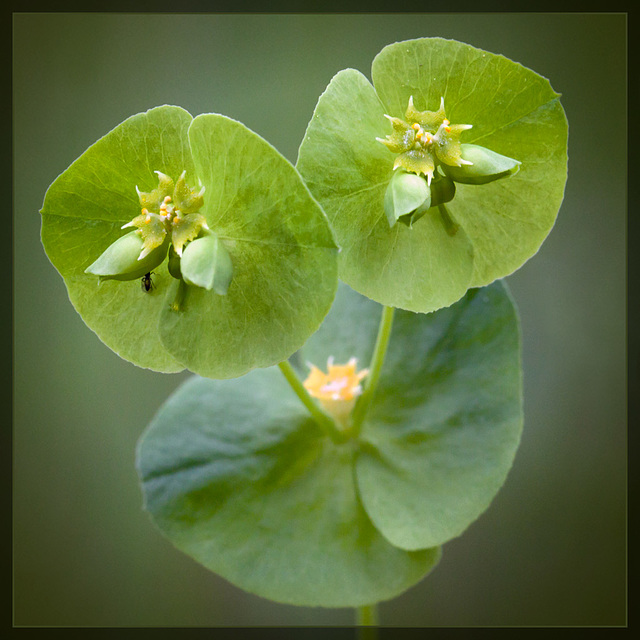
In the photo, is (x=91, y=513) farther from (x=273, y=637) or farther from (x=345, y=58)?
(x=345, y=58)

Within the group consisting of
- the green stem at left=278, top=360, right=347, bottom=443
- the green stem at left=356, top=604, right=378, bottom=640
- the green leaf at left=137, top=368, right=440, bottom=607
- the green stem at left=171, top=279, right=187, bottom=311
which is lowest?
the green stem at left=356, top=604, right=378, bottom=640

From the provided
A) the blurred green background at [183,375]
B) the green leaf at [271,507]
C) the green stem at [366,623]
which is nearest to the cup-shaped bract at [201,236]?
the green leaf at [271,507]

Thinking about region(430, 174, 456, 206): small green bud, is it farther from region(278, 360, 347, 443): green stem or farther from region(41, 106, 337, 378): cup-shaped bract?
region(278, 360, 347, 443): green stem

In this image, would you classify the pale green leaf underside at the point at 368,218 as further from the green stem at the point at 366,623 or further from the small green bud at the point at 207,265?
the green stem at the point at 366,623

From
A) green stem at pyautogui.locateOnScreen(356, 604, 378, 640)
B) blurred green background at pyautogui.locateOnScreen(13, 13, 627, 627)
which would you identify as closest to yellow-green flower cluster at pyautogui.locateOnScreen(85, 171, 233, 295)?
green stem at pyautogui.locateOnScreen(356, 604, 378, 640)

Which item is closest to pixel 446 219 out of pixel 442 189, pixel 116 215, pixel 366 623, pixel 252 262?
pixel 442 189

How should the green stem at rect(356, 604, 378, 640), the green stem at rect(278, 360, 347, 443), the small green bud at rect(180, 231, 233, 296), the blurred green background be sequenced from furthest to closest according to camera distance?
the blurred green background → the green stem at rect(356, 604, 378, 640) → the green stem at rect(278, 360, 347, 443) → the small green bud at rect(180, 231, 233, 296)

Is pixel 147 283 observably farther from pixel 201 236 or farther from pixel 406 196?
pixel 406 196
